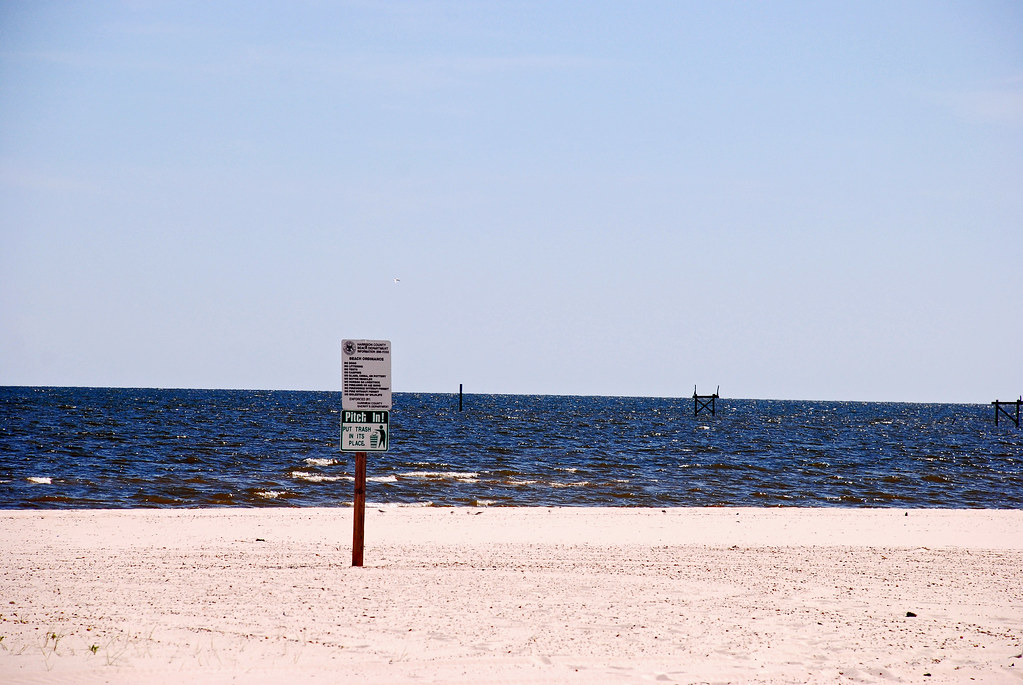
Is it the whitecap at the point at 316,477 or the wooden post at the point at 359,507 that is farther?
the whitecap at the point at 316,477

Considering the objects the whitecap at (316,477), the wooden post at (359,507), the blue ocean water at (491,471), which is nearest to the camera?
the wooden post at (359,507)

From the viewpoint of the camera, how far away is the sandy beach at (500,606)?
254 inches

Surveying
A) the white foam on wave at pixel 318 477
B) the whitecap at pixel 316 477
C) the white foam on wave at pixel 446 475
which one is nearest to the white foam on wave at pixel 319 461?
the whitecap at pixel 316 477

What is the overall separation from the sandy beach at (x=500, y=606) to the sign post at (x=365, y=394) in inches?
58.1

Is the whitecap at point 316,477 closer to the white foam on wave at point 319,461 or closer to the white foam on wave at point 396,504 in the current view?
the white foam on wave at point 319,461

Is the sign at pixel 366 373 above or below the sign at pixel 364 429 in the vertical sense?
above

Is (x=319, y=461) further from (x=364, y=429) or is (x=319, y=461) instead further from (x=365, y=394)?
(x=365, y=394)

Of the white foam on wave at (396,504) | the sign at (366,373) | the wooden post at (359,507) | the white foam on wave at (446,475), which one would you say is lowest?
the white foam on wave at (446,475)

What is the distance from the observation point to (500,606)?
326 inches

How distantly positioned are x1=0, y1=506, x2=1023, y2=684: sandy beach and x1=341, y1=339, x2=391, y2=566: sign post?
1.48 m

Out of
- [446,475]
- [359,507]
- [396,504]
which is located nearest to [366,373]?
[359,507]

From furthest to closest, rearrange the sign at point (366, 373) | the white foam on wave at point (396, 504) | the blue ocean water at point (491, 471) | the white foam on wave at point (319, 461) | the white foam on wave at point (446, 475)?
the white foam on wave at point (319, 461), the white foam on wave at point (446, 475), the blue ocean water at point (491, 471), the white foam on wave at point (396, 504), the sign at point (366, 373)

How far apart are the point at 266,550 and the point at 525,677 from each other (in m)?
6.48

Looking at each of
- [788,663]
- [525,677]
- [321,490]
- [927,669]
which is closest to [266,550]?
[525,677]
